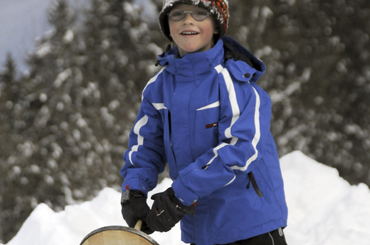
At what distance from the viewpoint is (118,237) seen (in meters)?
1.58

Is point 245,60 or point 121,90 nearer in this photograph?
point 245,60

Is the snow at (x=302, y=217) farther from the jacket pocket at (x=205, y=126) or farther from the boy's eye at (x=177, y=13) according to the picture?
the boy's eye at (x=177, y=13)

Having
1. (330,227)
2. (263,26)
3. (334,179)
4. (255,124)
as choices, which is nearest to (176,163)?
(255,124)

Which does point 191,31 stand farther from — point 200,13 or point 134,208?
point 134,208

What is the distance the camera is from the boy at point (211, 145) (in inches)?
63.7

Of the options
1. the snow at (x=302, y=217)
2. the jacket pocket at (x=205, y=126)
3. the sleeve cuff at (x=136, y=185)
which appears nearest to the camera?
the jacket pocket at (x=205, y=126)

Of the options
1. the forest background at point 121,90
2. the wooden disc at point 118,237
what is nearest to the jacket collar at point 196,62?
the wooden disc at point 118,237

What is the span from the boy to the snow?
1.97 metres

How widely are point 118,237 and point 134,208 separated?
24 centimetres

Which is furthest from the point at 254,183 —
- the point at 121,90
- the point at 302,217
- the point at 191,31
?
the point at 121,90

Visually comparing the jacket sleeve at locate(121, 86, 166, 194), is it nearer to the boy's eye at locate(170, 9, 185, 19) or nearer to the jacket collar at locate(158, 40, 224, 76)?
the jacket collar at locate(158, 40, 224, 76)

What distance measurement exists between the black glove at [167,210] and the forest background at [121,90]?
6835mm

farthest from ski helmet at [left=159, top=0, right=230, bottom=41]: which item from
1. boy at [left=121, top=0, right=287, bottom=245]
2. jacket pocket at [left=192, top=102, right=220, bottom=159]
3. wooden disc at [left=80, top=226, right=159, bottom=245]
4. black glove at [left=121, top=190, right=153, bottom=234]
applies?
wooden disc at [left=80, top=226, right=159, bottom=245]

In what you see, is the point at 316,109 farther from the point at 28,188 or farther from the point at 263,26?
the point at 28,188
